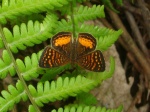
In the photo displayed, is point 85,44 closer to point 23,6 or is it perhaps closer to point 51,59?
point 51,59

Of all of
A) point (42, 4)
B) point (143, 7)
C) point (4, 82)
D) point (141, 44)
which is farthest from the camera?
point (141, 44)

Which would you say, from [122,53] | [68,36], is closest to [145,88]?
[122,53]

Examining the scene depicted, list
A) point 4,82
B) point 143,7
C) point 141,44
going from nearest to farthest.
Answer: point 4,82, point 143,7, point 141,44

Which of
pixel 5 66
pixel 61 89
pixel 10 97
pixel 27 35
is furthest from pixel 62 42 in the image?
pixel 10 97

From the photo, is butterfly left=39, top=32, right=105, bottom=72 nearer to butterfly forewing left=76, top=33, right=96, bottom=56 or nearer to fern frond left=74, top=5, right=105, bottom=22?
butterfly forewing left=76, top=33, right=96, bottom=56

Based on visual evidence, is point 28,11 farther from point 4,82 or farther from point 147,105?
point 147,105

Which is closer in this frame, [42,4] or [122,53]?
[42,4]

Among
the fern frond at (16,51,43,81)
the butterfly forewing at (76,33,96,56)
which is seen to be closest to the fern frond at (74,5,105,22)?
the butterfly forewing at (76,33,96,56)
